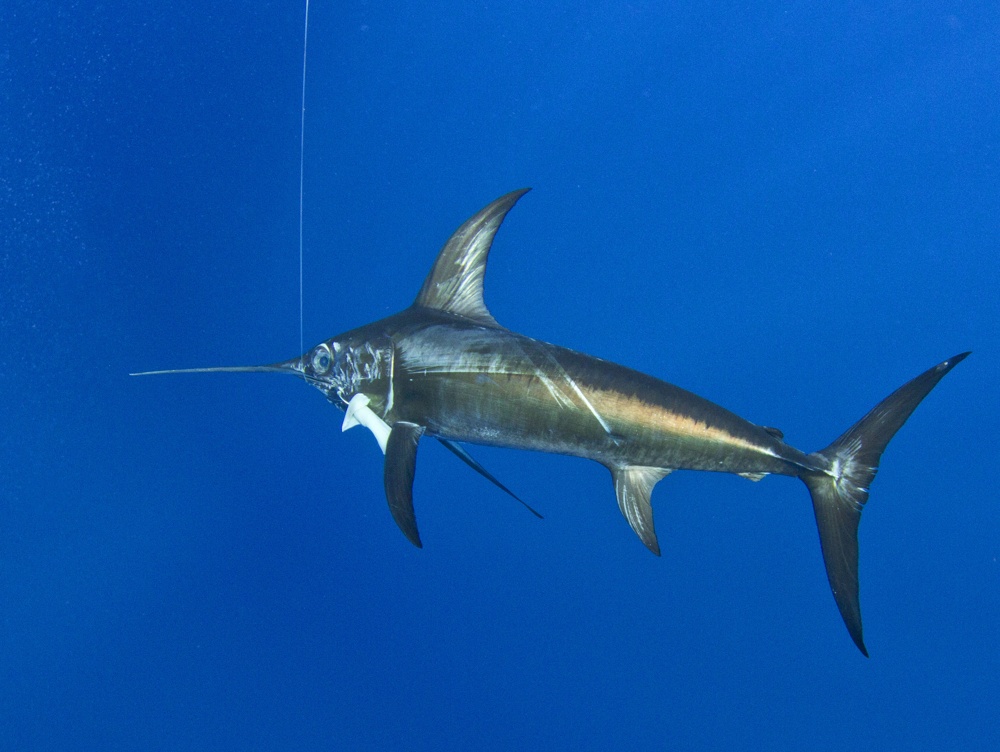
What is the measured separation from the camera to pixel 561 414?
1813mm

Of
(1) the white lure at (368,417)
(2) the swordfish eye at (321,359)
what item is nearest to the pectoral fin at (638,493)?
(1) the white lure at (368,417)

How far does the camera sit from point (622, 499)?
1888 millimetres

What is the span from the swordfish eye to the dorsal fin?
1.35ft

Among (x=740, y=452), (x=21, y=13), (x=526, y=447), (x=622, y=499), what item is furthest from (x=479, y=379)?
(x=21, y=13)

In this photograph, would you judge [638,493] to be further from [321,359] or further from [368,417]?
[321,359]

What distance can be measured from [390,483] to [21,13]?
11.1ft

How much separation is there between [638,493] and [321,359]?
1157mm

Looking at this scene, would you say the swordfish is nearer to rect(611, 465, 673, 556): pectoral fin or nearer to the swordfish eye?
rect(611, 465, 673, 556): pectoral fin

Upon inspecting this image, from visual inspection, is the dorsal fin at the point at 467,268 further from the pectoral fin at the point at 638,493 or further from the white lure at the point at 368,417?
the pectoral fin at the point at 638,493

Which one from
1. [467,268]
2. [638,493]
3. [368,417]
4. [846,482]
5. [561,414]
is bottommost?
[846,482]

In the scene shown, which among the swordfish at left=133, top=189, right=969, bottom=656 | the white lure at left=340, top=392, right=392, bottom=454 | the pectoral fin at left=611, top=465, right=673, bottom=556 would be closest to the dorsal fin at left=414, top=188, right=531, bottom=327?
the swordfish at left=133, top=189, right=969, bottom=656

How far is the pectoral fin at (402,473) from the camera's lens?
189cm

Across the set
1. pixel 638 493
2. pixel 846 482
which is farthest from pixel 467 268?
pixel 846 482

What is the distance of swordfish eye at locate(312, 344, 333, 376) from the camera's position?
2.26 meters
